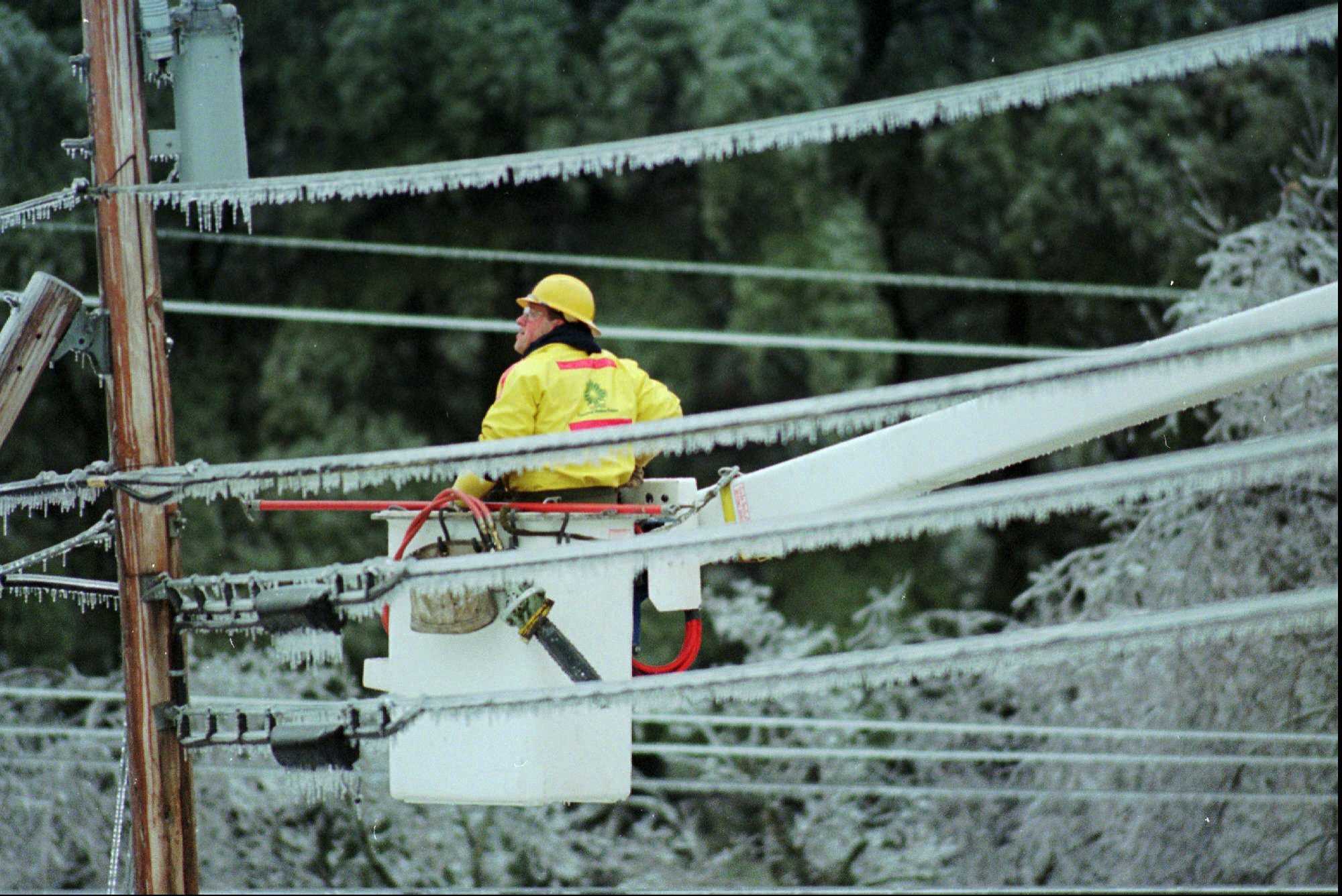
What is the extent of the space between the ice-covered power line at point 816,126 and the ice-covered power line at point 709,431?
0.54m

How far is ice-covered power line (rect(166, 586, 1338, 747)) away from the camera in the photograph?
326 cm

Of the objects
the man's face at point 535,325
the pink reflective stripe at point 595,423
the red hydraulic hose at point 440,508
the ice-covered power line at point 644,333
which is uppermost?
the ice-covered power line at point 644,333

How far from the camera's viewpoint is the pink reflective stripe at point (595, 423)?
494 cm

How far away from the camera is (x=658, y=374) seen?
16.7m

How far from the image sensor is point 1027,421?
4.30 metres

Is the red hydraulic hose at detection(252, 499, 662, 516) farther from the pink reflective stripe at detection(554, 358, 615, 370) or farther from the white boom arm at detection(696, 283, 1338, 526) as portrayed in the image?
the pink reflective stripe at detection(554, 358, 615, 370)

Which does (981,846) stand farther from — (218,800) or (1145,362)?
(1145,362)

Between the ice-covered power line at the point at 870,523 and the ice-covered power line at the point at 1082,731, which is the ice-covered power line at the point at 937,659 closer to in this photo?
the ice-covered power line at the point at 870,523

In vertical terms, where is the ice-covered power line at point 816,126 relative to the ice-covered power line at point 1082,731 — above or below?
above

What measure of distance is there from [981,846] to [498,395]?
782cm

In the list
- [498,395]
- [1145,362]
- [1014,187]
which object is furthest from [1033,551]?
[1145,362]

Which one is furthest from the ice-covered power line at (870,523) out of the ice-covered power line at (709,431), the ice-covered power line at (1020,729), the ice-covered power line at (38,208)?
the ice-covered power line at (1020,729)

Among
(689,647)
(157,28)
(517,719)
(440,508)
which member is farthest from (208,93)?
(689,647)

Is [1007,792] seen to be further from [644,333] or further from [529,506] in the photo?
[529,506]
